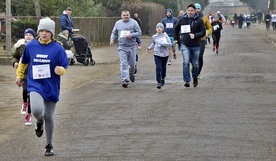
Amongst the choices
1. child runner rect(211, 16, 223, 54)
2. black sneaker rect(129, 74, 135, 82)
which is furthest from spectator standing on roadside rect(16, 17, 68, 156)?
child runner rect(211, 16, 223, 54)

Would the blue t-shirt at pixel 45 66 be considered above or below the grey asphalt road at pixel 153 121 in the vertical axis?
above

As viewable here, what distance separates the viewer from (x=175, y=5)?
238 ft

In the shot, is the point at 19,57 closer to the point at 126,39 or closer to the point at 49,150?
the point at 49,150

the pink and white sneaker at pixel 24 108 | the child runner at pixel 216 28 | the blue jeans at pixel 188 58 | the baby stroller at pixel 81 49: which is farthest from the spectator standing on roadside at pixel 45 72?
the child runner at pixel 216 28

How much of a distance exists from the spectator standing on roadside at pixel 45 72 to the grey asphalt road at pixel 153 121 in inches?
20.3

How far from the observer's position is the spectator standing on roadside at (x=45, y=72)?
30.9 ft

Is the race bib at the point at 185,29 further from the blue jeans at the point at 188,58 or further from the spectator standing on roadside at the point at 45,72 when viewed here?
the spectator standing on roadside at the point at 45,72

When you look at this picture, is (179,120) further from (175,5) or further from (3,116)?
(175,5)

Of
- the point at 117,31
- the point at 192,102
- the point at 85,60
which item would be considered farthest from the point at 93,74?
the point at 192,102

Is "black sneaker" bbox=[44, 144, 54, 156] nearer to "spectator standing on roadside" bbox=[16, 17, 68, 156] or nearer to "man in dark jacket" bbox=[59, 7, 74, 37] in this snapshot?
"spectator standing on roadside" bbox=[16, 17, 68, 156]

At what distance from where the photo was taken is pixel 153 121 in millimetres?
12211

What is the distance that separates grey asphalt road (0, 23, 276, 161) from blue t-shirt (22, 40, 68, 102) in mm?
→ 776

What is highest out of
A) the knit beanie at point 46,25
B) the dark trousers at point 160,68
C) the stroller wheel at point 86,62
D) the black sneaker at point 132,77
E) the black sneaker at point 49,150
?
the knit beanie at point 46,25

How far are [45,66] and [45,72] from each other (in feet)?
0.23
